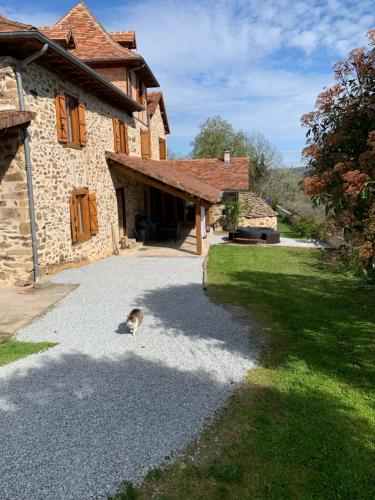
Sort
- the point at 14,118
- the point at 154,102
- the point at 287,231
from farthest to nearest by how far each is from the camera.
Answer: the point at 287,231 < the point at 154,102 < the point at 14,118

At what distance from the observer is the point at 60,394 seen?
4535mm

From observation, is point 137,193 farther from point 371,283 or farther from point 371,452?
point 371,452

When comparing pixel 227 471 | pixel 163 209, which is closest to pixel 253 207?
pixel 163 209

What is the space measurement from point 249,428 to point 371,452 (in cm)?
117

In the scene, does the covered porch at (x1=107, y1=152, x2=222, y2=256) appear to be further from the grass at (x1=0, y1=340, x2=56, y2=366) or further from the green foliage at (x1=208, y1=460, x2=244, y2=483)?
the green foliage at (x1=208, y1=460, x2=244, y2=483)

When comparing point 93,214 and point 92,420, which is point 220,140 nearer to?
point 93,214

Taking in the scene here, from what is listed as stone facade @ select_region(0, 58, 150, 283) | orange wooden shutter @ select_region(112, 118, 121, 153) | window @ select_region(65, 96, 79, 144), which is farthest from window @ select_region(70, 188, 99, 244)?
orange wooden shutter @ select_region(112, 118, 121, 153)

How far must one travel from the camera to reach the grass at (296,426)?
3162 mm

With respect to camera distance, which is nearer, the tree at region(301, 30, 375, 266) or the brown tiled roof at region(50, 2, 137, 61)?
the tree at region(301, 30, 375, 266)

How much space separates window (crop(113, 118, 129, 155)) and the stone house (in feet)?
0.14

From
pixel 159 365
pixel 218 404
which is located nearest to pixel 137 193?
pixel 159 365

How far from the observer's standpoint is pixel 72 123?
11.1 metres

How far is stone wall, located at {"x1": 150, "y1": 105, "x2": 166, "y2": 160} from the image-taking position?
72.5 ft

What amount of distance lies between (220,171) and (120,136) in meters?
8.52
